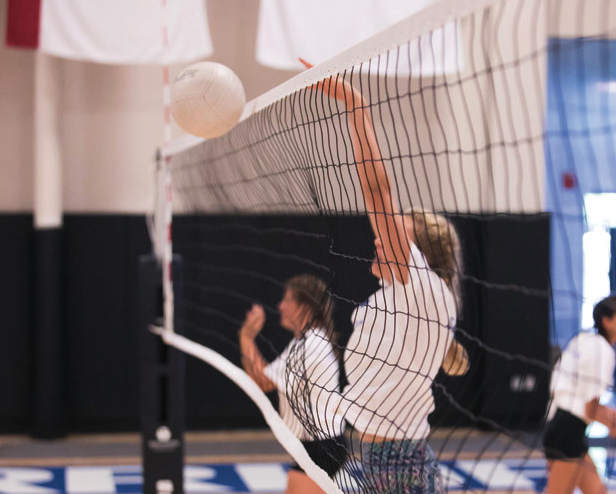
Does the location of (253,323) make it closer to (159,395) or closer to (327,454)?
(159,395)

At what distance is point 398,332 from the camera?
240cm

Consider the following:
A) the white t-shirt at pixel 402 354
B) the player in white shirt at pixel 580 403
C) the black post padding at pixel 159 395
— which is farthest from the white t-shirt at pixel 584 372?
the black post padding at pixel 159 395

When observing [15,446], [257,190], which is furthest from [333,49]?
[15,446]

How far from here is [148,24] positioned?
6297 mm

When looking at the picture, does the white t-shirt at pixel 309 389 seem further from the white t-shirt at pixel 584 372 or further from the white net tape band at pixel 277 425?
the white t-shirt at pixel 584 372

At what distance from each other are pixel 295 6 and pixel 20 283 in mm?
3289

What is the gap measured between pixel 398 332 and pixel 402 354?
3.2 inches

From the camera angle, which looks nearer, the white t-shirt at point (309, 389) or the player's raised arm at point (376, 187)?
the player's raised arm at point (376, 187)

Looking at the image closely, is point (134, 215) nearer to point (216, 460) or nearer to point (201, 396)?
point (201, 396)

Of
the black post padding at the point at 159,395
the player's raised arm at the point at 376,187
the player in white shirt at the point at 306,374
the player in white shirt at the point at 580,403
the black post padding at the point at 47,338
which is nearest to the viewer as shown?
the player's raised arm at the point at 376,187

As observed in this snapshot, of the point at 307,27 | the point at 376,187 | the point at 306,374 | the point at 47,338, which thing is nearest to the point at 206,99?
the point at 376,187

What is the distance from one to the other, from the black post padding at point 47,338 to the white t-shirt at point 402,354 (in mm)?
4600

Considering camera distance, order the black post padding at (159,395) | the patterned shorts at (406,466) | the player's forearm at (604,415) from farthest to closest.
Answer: the black post padding at (159,395)
the player's forearm at (604,415)
the patterned shorts at (406,466)

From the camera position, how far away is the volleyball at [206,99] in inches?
116
